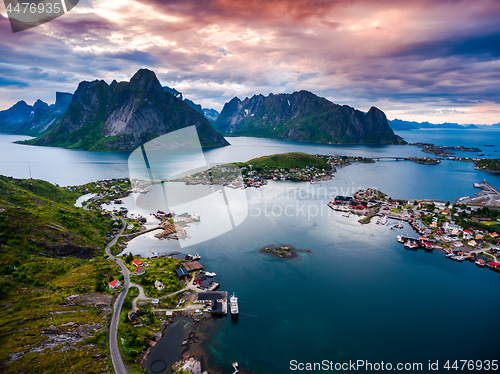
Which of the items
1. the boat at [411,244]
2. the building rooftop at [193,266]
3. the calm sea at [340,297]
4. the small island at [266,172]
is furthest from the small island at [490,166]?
the building rooftop at [193,266]

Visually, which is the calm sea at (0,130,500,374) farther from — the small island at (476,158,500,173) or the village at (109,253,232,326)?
the small island at (476,158,500,173)

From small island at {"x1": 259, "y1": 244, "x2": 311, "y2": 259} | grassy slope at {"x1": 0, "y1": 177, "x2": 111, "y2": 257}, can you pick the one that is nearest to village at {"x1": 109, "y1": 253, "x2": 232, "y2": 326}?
grassy slope at {"x1": 0, "y1": 177, "x2": 111, "y2": 257}

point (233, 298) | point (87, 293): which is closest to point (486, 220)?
point (233, 298)

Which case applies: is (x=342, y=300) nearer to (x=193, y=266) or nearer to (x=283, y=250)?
(x=283, y=250)

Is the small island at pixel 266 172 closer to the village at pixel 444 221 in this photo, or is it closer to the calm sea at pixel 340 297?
the village at pixel 444 221

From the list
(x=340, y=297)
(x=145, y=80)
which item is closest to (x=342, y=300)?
(x=340, y=297)
